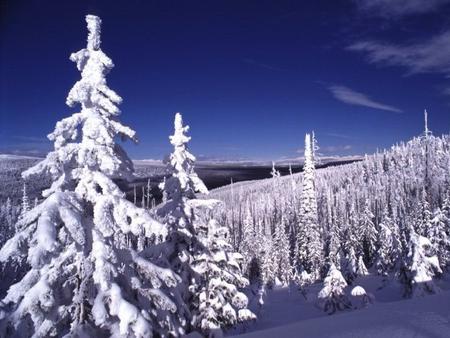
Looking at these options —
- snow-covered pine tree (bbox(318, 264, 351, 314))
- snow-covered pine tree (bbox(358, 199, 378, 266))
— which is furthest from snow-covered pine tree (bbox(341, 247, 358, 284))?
snow-covered pine tree (bbox(318, 264, 351, 314))

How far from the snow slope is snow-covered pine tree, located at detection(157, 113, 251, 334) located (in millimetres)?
6926

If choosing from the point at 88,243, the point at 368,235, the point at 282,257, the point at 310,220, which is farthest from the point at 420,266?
the point at 368,235

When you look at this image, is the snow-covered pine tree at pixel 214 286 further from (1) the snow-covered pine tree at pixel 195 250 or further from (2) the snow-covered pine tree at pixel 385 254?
(2) the snow-covered pine tree at pixel 385 254

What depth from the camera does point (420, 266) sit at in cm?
2556

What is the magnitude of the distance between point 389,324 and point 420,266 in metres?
20.7

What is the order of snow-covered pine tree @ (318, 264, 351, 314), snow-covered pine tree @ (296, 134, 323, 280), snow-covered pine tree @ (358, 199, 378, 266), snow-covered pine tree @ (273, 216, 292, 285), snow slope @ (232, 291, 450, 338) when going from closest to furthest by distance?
snow slope @ (232, 291, 450, 338), snow-covered pine tree @ (318, 264, 351, 314), snow-covered pine tree @ (296, 134, 323, 280), snow-covered pine tree @ (273, 216, 292, 285), snow-covered pine tree @ (358, 199, 378, 266)

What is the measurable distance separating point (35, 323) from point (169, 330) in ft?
9.65

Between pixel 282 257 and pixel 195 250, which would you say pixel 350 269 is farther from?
pixel 195 250

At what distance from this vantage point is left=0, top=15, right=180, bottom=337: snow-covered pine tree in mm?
7445

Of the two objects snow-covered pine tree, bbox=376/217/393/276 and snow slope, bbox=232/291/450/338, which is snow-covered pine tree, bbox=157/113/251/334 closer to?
snow slope, bbox=232/291/450/338

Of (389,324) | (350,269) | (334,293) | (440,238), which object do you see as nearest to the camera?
(389,324)

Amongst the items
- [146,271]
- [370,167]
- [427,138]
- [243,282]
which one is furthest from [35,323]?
[370,167]

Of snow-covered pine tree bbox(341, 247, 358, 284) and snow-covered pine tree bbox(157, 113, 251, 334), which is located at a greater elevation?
snow-covered pine tree bbox(157, 113, 251, 334)

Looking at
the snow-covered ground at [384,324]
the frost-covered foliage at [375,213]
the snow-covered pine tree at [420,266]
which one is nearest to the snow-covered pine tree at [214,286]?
the snow-covered ground at [384,324]
